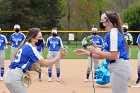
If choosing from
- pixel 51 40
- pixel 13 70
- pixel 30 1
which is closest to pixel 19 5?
pixel 30 1

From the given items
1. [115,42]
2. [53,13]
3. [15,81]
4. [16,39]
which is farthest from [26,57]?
[53,13]

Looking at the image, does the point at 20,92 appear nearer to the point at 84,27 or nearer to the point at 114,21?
the point at 114,21

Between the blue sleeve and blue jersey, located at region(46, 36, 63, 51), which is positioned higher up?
the blue sleeve

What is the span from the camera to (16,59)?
7.74m

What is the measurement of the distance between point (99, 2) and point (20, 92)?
210 feet

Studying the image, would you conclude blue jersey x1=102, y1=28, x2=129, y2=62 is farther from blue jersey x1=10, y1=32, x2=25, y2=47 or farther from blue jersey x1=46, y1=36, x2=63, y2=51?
blue jersey x1=10, y1=32, x2=25, y2=47

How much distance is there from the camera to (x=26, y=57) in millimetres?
7656

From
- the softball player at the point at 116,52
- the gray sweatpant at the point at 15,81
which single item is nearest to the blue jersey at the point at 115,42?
the softball player at the point at 116,52

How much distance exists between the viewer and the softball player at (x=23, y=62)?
25.1ft

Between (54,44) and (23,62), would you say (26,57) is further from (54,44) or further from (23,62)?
(54,44)

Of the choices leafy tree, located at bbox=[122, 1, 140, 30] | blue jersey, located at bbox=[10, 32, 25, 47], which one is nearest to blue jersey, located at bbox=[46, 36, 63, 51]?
blue jersey, located at bbox=[10, 32, 25, 47]

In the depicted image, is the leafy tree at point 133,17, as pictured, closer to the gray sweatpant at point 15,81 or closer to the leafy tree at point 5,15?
the leafy tree at point 5,15

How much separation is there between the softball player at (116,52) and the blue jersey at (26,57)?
3.37ft

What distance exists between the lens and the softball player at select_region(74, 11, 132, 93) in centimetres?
702
